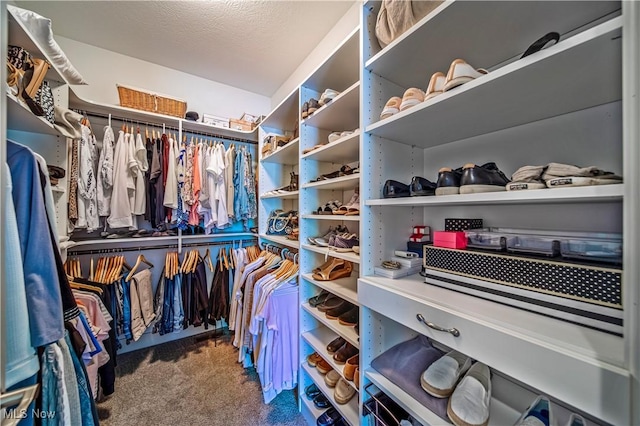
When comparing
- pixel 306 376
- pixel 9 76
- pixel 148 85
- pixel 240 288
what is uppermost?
pixel 148 85

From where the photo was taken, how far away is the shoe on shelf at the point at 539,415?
577mm

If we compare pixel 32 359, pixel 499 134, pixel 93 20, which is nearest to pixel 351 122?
pixel 499 134

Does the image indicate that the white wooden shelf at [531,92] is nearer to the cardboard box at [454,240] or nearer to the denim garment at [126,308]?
the cardboard box at [454,240]

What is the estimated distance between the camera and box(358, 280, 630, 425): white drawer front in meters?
0.39

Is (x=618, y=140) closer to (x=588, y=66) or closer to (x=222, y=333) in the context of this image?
(x=588, y=66)

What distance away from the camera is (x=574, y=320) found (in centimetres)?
52

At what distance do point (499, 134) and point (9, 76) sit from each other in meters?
1.85

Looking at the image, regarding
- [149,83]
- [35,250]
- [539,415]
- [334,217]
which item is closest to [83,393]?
[35,250]

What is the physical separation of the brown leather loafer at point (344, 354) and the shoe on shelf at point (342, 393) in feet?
0.46

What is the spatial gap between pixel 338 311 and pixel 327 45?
1893 millimetres

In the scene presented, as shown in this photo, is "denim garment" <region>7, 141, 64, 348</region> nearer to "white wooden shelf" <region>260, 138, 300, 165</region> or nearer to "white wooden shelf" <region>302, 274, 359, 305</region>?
"white wooden shelf" <region>302, 274, 359, 305</region>

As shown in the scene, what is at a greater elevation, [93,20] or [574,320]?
[93,20]

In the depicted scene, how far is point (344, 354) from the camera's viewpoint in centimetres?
114

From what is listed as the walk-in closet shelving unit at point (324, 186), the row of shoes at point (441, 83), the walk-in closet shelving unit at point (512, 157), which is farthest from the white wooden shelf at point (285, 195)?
the row of shoes at point (441, 83)
